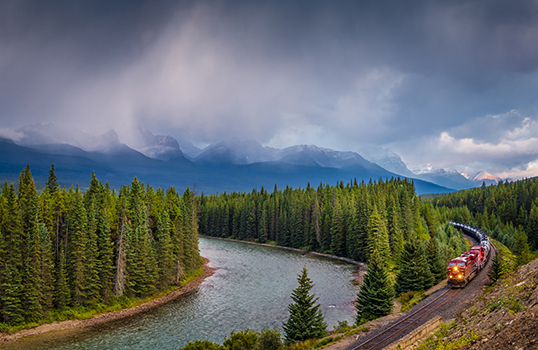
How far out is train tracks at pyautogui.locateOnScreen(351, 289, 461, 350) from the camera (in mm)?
24702

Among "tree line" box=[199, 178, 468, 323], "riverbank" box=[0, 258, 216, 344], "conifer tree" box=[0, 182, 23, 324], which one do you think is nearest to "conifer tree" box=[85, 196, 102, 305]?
"riverbank" box=[0, 258, 216, 344]

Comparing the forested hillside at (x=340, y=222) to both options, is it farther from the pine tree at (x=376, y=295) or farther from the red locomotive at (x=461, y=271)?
the pine tree at (x=376, y=295)

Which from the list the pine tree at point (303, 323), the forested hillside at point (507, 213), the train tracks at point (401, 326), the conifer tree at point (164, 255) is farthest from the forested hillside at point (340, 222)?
the conifer tree at point (164, 255)

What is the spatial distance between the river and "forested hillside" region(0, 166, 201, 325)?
555 centimetres

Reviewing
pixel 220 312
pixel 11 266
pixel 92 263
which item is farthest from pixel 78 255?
pixel 220 312

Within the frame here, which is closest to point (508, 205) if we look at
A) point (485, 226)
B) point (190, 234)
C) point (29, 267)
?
point (485, 226)

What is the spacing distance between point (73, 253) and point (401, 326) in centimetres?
4305

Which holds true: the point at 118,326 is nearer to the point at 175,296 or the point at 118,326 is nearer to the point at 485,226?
the point at 175,296

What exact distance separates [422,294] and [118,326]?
4016 cm

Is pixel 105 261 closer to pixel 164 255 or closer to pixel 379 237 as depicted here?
pixel 164 255

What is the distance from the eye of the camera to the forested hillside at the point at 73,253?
40.3 meters

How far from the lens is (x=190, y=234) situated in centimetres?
7162

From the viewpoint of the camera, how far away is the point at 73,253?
148 ft

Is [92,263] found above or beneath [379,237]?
beneath
